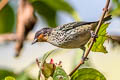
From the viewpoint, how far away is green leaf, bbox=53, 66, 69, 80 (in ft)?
7.36

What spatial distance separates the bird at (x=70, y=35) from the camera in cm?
294

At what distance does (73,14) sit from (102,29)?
1.36 m

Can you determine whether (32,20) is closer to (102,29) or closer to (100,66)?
(102,29)

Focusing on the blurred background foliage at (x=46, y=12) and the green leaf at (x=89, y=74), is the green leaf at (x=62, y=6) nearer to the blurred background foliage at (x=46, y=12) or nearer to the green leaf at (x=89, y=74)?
the blurred background foliage at (x=46, y=12)

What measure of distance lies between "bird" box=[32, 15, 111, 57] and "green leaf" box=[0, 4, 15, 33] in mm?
611

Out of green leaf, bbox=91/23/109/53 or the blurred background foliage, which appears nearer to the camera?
green leaf, bbox=91/23/109/53

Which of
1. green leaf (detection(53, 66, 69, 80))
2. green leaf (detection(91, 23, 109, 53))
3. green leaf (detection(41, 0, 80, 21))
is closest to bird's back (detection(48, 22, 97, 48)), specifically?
green leaf (detection(91, 23, 109, 53))

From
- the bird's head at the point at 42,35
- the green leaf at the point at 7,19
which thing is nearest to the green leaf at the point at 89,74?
the bird's head at the point at 42,35

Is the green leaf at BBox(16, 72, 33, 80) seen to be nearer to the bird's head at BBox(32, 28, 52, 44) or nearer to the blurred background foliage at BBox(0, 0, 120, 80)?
the blurred background foliage at BBox(0, 0, 120, 80)

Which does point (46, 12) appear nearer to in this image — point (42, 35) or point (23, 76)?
point (42, 35)

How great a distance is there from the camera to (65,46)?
299 cm

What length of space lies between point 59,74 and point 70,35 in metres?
0.94

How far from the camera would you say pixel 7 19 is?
401 centimetres

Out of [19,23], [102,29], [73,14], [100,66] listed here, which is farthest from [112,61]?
[102,29]
